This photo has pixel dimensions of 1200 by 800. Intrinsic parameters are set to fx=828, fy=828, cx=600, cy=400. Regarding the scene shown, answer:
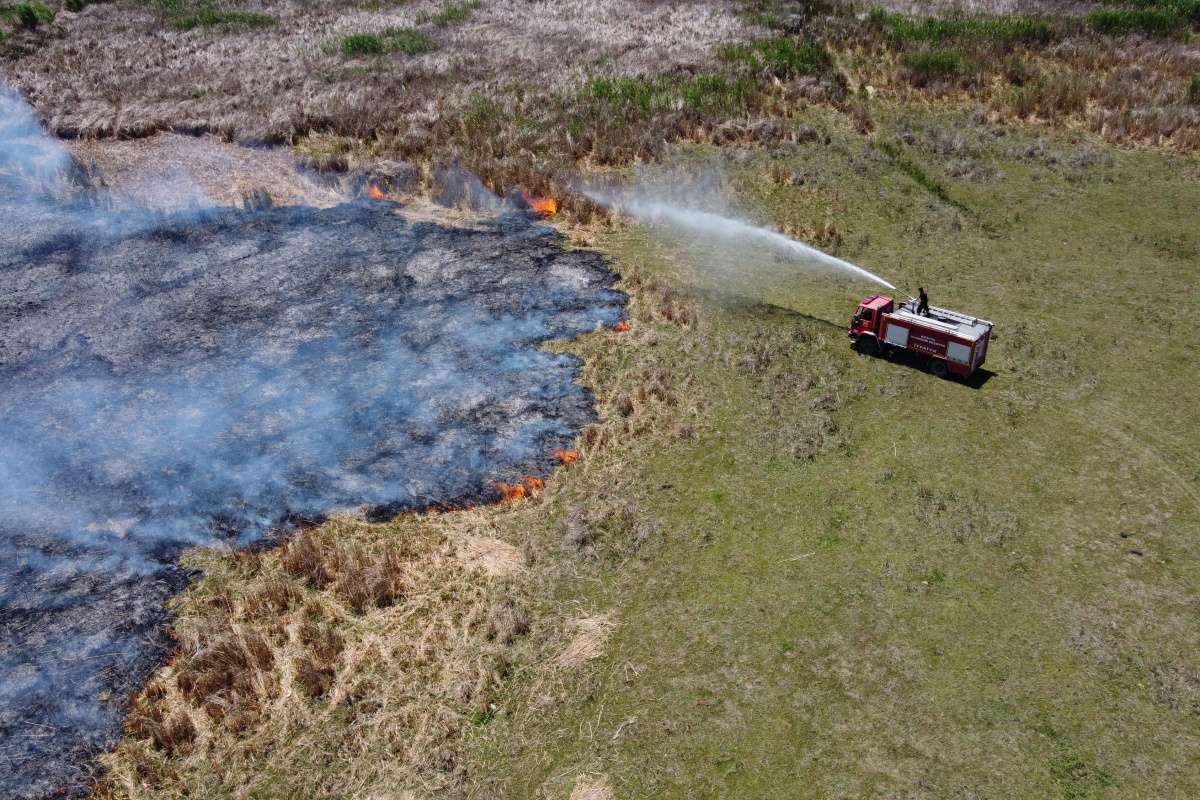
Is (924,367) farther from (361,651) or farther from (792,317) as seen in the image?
(361,651)

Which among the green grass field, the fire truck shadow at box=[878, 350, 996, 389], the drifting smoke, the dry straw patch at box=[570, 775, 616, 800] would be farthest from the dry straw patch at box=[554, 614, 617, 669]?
the drifting smoke

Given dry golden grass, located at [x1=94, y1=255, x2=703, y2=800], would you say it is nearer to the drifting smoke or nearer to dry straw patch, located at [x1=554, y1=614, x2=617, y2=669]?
dry straw patch, located at [x1=554, y1=614, x2=617, y2=669]

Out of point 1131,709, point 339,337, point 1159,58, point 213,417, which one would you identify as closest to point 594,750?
point 1131,709

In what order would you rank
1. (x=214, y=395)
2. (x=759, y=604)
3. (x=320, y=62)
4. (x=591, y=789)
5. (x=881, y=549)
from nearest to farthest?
(x=591, y=789), (x=759, y=604), (x=881, y=549), (x=214, y=395), (x=320, y=62)

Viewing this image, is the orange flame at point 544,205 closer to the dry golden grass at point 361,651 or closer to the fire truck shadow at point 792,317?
the fire truck shadow at point 792,317

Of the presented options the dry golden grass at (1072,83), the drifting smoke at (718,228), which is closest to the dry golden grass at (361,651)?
the drifting smoke at (718,228)

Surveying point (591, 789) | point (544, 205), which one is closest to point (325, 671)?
point (591, 789)

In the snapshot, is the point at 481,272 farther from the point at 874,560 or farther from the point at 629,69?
the point at 629,69
